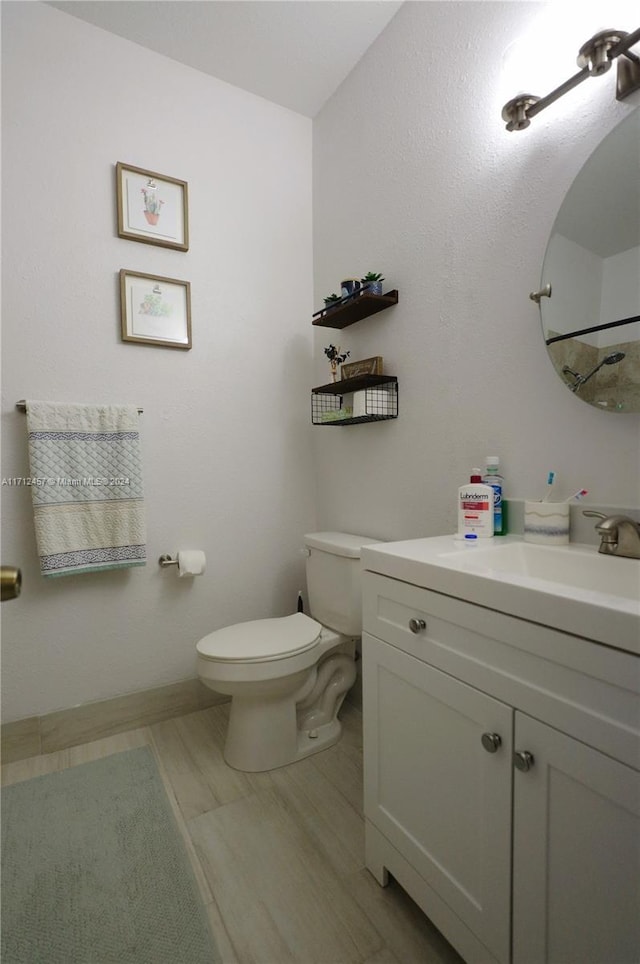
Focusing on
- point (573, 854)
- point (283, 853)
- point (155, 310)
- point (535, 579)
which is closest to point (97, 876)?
point (283, 853)

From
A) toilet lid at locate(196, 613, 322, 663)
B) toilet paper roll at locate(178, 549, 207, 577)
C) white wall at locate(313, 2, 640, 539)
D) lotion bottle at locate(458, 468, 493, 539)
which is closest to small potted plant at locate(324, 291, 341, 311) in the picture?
white wall at locate(313, 2, 640, 539)

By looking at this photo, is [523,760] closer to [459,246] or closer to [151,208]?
[459,246]

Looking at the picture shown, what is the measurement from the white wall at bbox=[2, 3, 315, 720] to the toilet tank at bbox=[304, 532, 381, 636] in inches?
13.6

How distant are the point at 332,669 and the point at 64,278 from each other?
174 centimetres

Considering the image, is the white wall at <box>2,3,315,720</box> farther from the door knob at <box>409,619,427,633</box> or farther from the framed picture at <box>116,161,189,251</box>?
the door knob at <box>409,619,427,633</box>

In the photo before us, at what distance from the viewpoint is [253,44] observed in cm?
173

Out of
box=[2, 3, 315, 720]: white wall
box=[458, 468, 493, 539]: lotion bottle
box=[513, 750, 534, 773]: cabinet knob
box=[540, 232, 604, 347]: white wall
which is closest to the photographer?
box=[513, 750, 534, 773]: cabinet knob

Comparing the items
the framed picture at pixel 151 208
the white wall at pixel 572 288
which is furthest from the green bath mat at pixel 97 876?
the framed picture at pixel 151 208

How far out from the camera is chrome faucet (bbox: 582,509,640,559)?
928mm

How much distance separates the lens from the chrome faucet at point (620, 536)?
928mm

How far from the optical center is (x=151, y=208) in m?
1.75

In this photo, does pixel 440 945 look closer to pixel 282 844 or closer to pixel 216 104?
pixel 282 844

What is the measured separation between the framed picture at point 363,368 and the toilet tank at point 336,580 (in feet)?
2.09

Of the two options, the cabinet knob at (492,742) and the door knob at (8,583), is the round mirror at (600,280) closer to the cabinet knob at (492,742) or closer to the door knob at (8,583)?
the cabinet knob at (492,742)
